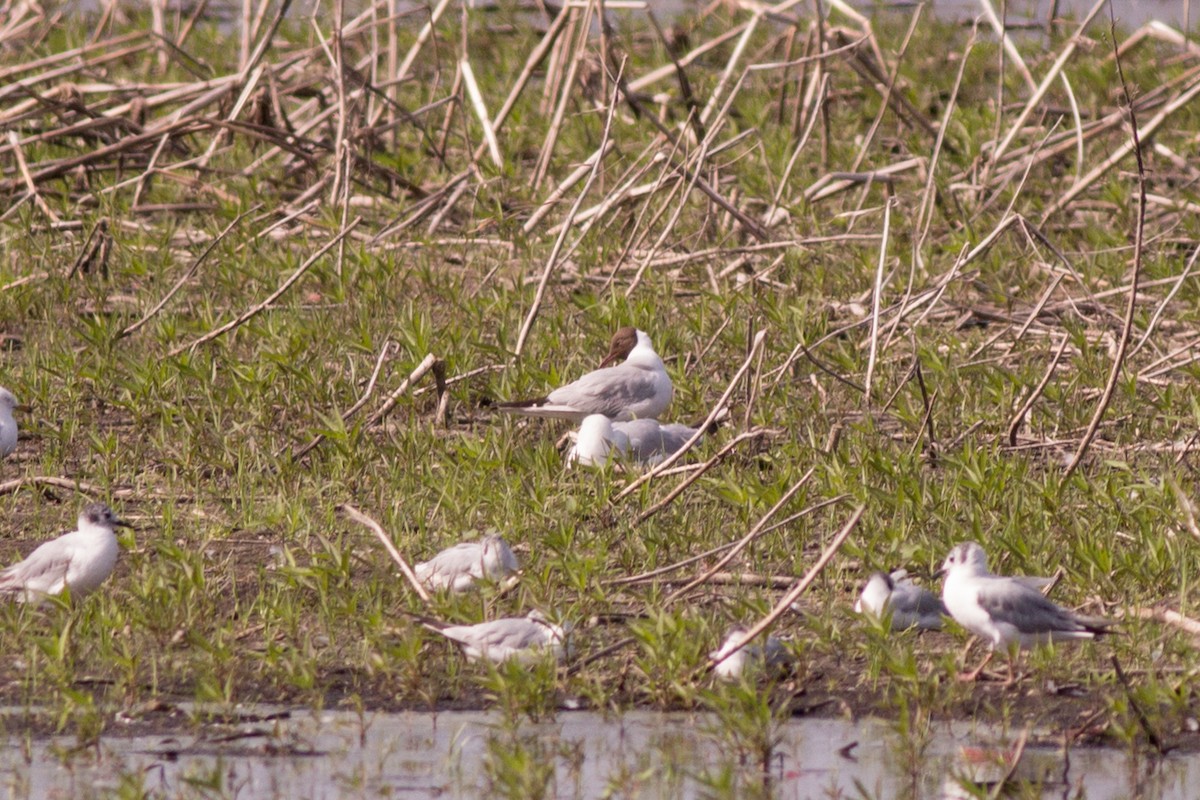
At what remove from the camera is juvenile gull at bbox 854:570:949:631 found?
4996 mm

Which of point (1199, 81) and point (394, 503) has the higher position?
point (1199, 81)

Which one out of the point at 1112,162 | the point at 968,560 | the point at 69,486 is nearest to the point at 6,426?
the point at 69,486

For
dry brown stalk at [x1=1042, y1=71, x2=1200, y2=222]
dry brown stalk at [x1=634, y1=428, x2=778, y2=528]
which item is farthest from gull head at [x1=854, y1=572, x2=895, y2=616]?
dry brown stalk at [x1=1042, y1=71, x2=1200, y2=222]

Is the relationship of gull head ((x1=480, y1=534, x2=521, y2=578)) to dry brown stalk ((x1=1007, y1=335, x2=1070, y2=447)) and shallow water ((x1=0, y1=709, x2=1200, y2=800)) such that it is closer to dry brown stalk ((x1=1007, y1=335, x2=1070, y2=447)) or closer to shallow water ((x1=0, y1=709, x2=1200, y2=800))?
shallow water ((x1=0, y1=709, x2=1200, y2=800))

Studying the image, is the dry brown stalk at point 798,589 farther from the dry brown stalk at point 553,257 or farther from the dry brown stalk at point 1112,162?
the dry brown stalk at point 1112,162

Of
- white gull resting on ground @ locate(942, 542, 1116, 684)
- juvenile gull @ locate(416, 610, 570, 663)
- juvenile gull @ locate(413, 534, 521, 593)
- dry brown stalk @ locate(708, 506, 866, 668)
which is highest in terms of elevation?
dry brown stalk @ locate(708, 506, 866, 668)

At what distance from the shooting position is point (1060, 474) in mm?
6176

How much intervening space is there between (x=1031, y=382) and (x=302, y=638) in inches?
129

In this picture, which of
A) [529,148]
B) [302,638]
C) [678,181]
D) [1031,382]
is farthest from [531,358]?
[529,148]

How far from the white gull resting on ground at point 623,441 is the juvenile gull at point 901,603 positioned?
1426 mm

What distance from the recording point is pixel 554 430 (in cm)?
726

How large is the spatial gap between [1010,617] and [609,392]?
244 centimetres

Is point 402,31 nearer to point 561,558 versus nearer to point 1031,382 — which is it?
point 1031,382

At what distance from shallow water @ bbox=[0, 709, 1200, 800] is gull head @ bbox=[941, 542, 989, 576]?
53 cm
